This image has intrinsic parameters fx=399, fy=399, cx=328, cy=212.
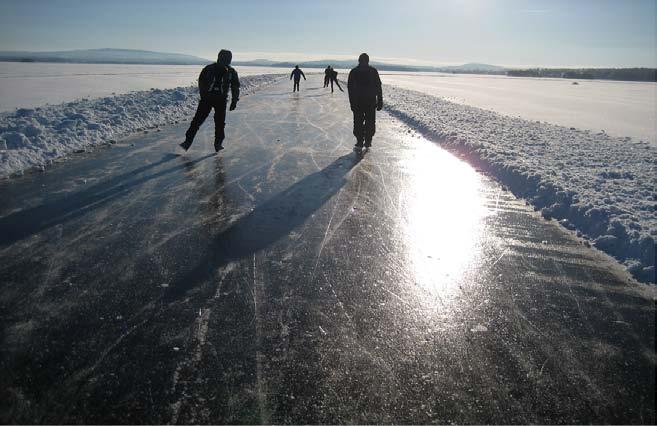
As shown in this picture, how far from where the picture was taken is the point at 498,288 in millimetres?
3248

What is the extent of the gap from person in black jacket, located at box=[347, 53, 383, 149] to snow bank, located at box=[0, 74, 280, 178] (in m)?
5.51

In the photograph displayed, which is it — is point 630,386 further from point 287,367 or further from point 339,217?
point 339,217

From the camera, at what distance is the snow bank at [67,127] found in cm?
677

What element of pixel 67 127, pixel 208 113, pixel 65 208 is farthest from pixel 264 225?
pixel 67 127

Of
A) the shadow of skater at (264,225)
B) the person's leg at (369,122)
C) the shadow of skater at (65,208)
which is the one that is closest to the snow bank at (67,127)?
the shadow of skater at (65,208)

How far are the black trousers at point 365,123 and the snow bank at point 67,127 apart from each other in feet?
18.1

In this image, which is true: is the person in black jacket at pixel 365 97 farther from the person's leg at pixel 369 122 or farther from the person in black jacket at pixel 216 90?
the person in black jacket at pixel 216 90

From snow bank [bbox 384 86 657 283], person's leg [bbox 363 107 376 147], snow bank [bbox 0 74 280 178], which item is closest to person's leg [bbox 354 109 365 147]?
person's leg [bbox 363 107 376 147]

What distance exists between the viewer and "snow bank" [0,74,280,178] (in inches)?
267

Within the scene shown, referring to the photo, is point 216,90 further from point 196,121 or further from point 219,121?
point 196,121

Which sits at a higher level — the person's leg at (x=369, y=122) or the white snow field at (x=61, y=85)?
the white snow field at (x=61, y=85)

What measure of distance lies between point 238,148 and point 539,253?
631 cm

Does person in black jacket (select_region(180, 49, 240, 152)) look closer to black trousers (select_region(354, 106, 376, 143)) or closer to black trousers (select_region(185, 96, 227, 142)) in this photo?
black trousers (select_region(185, 96, 227, 142))

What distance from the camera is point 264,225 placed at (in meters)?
4.43
